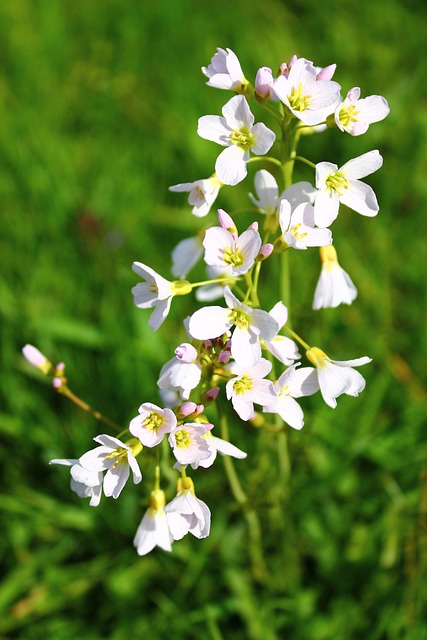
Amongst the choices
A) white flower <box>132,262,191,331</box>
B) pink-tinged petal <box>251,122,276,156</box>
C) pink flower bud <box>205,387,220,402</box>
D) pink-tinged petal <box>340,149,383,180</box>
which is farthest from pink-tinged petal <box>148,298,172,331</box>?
pink-tinged petal <box>340,149,383,180</box>

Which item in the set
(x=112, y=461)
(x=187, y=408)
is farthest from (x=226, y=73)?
(x=112, y=461)

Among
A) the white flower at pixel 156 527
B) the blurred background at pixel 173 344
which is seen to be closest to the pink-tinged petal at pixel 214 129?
the white flower at pixel 156 527

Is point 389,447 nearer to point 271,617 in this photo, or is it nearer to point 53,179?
point 271,617

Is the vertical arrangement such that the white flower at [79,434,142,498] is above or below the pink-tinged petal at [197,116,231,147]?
below

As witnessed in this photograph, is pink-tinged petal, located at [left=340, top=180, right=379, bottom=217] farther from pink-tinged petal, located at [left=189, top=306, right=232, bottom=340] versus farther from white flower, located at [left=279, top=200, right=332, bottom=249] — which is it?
pink-tinged petal, located at [left=189, top=306, right=232, bottom=340]

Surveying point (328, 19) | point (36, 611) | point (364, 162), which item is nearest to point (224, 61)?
point (364, 162)

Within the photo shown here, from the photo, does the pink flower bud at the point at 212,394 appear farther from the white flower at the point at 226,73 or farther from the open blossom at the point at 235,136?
the white flower at the point at 226,73
